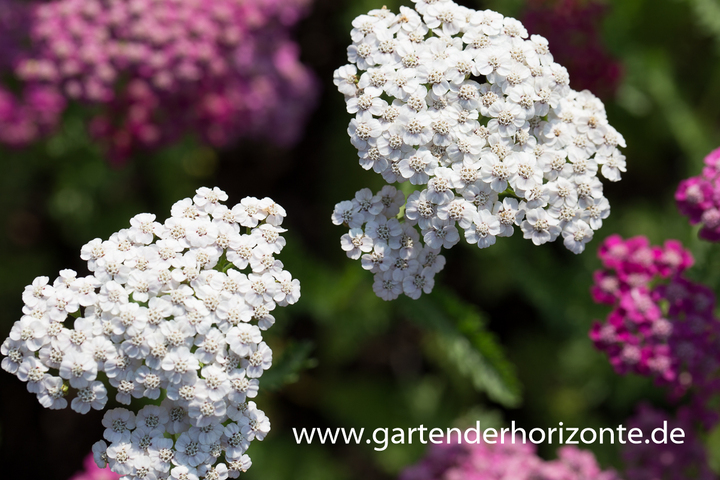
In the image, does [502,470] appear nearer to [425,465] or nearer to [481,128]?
[425,465]

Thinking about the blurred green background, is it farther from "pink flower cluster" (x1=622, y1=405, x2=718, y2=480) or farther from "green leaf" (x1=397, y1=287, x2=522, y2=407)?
"green leaf" (x1=397, y1=287, x2=522, y2=407)

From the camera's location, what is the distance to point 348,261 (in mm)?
6363

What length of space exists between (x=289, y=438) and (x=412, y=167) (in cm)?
410

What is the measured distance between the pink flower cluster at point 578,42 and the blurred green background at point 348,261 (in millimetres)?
260

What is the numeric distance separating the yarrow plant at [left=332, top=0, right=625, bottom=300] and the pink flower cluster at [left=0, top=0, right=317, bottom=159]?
206 centimetres

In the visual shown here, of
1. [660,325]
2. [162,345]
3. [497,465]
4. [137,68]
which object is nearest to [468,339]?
[497,465]

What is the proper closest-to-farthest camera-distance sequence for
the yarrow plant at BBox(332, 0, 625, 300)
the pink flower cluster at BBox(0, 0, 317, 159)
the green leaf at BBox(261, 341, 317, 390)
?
the yarrow plant at BBox(332, 0, 625, 300)
the green leaf at BBox(261, 341, 317, 390)
the pink flower cluster at BBox(0, 0, 317, 159)

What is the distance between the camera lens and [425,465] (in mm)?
5262

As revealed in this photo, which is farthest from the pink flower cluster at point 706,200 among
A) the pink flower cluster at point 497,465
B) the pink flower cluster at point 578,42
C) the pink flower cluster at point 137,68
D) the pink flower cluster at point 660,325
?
the pink flower cluster at point 137,68

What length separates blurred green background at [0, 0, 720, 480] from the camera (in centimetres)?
630

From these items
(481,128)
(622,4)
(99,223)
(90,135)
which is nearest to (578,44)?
(622,4)

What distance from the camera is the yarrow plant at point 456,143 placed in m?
3.85

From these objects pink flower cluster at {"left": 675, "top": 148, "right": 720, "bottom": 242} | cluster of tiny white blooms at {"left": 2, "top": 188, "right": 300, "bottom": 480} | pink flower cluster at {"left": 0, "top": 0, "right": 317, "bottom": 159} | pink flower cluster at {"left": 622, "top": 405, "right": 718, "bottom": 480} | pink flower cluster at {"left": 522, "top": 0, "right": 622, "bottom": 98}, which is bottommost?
cluster of tiny white blooms at {"left": 2, "top": 188, "right": 300, "bottom": 480}

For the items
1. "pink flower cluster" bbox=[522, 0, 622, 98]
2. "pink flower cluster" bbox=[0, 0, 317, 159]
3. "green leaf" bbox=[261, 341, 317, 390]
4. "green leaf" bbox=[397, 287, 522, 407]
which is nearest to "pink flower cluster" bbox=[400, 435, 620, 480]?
"green leaf" bbox=[397, 287, 522, 407]
